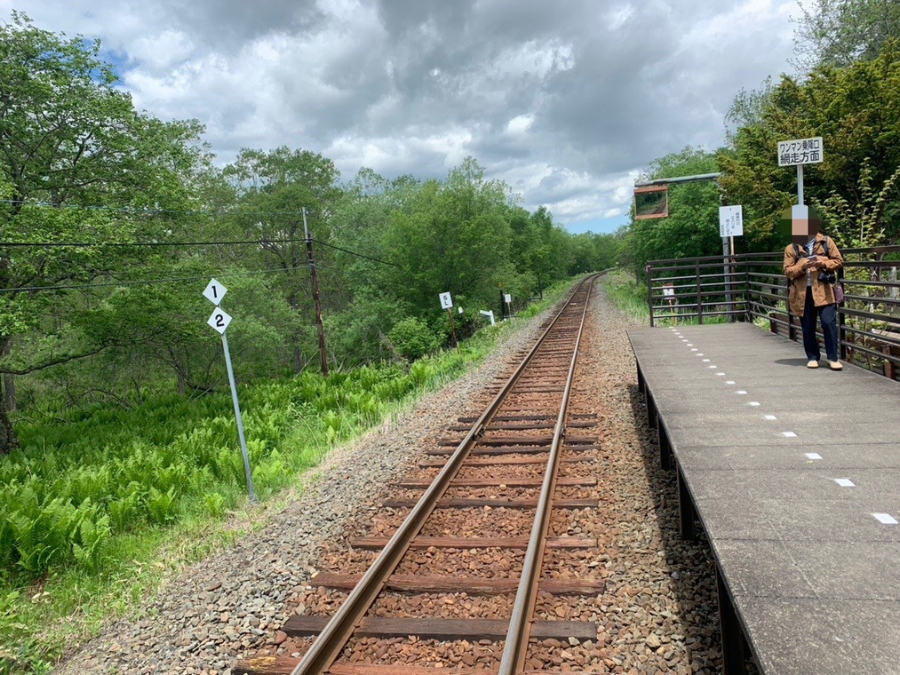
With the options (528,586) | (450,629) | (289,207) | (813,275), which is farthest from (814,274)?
(289,207)

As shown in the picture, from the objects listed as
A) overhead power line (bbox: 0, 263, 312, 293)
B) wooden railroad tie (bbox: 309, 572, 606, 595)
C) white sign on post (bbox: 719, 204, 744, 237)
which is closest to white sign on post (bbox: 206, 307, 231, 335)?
wooden railroad tie (bbox: 309, 572, 606, 595)

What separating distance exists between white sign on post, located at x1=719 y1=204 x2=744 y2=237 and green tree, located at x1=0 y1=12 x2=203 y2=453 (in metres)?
15.5

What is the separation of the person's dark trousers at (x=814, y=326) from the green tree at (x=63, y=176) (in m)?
15.1

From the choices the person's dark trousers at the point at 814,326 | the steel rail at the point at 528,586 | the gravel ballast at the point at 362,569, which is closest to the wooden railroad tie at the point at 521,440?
the gravel ballast at the point at 362,569

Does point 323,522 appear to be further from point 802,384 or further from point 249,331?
point 249,331

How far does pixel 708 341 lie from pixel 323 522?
757 cm

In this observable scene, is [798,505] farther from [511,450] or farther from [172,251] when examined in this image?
[172,251]

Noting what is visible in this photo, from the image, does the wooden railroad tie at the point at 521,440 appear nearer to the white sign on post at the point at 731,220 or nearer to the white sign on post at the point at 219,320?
the white sign on post at the point at 219,320

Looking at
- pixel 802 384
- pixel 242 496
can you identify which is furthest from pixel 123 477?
pixel 802 384

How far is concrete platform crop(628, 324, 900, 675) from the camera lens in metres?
2.33

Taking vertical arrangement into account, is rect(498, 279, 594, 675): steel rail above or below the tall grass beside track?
above

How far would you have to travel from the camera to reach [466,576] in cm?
439

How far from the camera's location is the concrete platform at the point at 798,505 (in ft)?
7.64

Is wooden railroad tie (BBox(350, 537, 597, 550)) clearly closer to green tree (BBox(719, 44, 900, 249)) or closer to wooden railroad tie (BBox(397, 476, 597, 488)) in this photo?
wooden railroad tie (BBox(397, 476, 597, 488))
